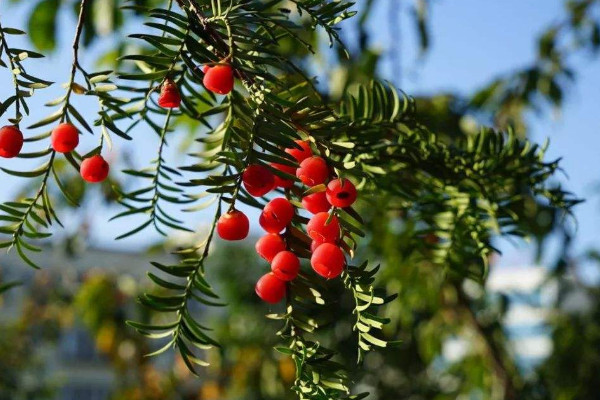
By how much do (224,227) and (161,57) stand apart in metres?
0.05

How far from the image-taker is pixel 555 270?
4.50 ft

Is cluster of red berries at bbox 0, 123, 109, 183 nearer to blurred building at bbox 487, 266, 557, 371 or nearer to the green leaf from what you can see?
the green leaf

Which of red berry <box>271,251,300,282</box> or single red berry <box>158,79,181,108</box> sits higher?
single red berry <box>158,79,181,108</box>

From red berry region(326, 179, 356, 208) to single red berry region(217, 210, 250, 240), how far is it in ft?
0.10

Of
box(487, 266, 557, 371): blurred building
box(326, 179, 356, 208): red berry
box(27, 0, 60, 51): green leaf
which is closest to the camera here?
box(326, 179, 356, 208): red berry

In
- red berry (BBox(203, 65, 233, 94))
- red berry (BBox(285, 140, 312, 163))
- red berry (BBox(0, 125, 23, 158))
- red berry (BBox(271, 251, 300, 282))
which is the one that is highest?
red berry (BBox(203, 65, 233, 94))

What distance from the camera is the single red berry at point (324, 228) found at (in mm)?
207

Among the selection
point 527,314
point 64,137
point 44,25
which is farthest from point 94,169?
point 527,314

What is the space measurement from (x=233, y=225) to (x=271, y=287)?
2 cm

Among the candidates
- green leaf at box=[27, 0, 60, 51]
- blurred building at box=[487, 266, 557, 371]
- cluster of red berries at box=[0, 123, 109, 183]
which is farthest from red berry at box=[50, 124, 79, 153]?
blurred building at box=[487, 266, 557, 371]

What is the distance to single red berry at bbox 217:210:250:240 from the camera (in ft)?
0.72

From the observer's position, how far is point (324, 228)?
0.21 metres

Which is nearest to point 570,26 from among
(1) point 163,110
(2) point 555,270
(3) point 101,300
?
(2) point 555,270

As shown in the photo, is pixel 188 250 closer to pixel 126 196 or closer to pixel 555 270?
pixel 126 196
